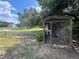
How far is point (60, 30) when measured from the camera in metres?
11.6

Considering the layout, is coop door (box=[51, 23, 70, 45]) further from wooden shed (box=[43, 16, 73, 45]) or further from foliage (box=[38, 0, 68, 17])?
foliage (box=[38, 0, 68, 17])

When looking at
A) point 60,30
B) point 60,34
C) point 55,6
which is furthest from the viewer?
point 55,6

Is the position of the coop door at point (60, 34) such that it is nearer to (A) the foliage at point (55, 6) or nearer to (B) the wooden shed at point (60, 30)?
(B) the wooden shed at point (60, 30)

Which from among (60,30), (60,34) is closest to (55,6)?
(60,30)

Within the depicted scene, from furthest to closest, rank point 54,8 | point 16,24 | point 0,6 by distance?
point 16,24 → point 0,6 → point 54,8

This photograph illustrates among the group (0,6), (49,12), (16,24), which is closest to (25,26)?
(16,24)

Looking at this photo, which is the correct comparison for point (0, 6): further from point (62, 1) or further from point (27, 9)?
point (62, 1)

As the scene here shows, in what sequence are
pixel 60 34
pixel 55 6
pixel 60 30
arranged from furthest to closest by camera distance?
pixel 55 6
pixel 60 30
pixel 60 34

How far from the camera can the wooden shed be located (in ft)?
36.4

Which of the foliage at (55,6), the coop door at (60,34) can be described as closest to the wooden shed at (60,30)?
the coop door at (60,34)

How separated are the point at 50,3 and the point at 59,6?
95 centimetres

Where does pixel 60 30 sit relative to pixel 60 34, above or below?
above

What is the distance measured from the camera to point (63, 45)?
10922mm

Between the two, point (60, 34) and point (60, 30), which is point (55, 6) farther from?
point (60, 34)
